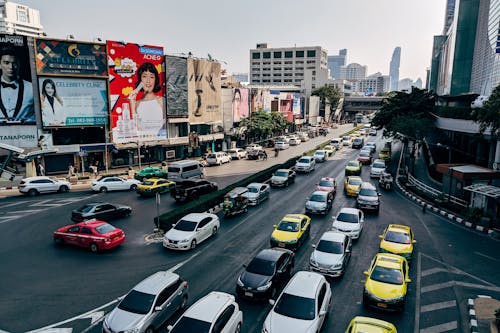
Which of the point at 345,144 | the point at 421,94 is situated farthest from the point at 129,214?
the point at 345,144

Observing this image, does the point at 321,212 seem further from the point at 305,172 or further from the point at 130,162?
the point at 130,162

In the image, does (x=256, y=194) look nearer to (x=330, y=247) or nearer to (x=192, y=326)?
(x=330, y=247)

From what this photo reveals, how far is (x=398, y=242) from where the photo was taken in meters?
20.6

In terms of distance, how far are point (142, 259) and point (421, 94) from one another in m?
55.2

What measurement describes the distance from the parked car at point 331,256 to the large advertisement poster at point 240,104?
1983 inches

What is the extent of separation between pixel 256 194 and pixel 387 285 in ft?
57.0

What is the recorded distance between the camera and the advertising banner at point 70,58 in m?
41.1

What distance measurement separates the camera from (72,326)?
13.8 meters

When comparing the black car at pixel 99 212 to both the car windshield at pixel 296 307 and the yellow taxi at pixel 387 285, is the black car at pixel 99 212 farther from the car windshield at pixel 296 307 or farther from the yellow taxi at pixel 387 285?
the yellow taxi at pixel 387 285

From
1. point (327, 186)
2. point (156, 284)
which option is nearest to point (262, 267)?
point (156, 284)

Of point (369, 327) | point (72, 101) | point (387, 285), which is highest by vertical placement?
point (72, 101)

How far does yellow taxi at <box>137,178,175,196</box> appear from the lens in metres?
34.6

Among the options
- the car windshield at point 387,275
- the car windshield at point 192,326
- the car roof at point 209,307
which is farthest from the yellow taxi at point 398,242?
the car windshield at point 192,326

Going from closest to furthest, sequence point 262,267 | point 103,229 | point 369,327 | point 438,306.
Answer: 1. point 369,327
2. point 438,306
3. point 262,267
4. point 103,229
